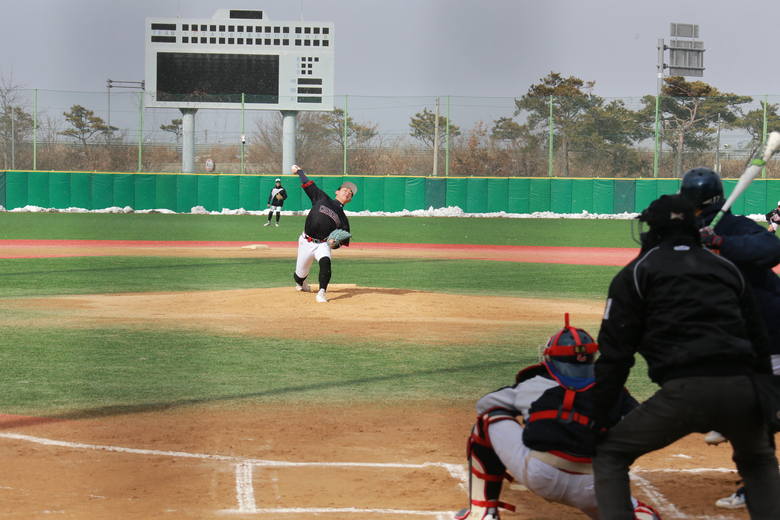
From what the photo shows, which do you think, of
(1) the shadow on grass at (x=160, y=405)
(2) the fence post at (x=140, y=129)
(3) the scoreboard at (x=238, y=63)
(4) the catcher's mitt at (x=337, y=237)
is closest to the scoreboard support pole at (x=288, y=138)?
(3) the scoreboard at (x=238, y=63)

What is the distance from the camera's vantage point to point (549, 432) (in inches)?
119

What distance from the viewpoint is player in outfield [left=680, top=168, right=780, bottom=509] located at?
3.54m

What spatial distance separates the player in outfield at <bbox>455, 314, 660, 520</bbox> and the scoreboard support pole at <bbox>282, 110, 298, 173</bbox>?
114 feet

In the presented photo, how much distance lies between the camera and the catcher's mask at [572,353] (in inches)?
124

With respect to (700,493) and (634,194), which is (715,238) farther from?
(634,194)

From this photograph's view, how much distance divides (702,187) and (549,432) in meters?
1.44

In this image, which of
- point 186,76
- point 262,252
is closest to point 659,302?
point 262,252

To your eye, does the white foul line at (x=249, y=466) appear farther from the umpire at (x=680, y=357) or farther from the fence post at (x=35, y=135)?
the fence post at (x=35, y=135)

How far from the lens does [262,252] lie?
19.5m

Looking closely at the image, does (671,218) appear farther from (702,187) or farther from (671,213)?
(702,187)

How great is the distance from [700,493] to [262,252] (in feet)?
53.2

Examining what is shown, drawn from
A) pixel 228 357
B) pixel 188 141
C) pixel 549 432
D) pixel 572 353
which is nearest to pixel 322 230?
pixel 228 357

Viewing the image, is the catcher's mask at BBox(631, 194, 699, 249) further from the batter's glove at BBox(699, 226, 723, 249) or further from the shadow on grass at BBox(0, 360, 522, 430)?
the shadow on grass at BBox(0, 360, 522, 430)

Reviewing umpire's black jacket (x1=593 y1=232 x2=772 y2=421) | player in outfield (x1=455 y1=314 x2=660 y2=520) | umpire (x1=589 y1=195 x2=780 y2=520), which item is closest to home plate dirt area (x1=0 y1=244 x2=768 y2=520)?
player in outfield (x1=455 y1=314 x2=660 y2=520)
